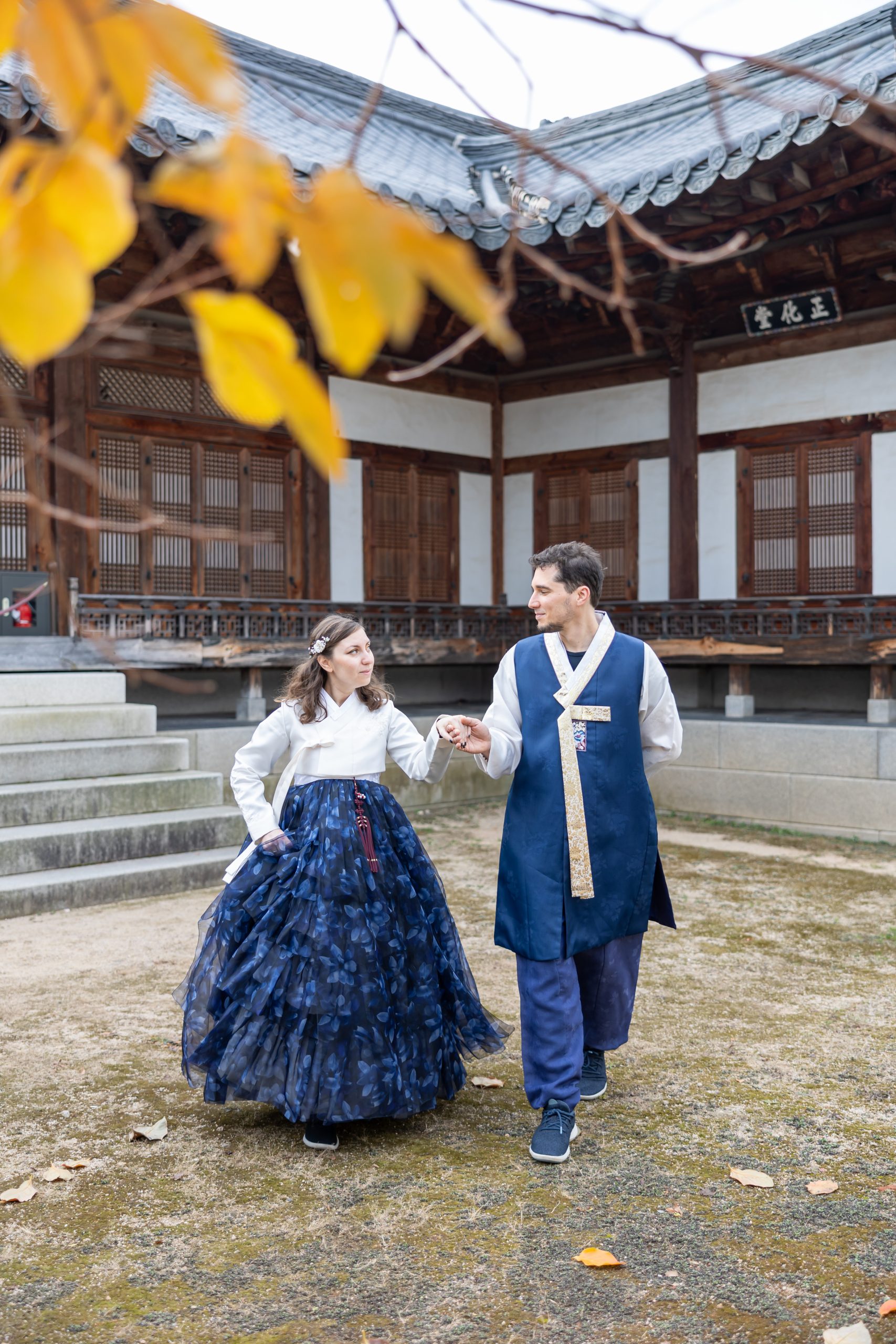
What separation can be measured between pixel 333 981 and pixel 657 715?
1311 mm

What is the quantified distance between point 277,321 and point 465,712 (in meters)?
11.1

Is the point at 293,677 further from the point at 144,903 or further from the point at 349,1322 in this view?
the point at 144,903

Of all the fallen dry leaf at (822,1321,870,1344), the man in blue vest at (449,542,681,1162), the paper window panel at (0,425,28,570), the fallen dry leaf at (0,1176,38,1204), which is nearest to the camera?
the fallen dry leaf at (822,1321,870,1344)

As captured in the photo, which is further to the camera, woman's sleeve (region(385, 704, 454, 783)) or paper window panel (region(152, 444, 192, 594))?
paper window panel (region(152, 444, 192, 594))

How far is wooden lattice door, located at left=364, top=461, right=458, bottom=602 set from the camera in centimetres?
1163

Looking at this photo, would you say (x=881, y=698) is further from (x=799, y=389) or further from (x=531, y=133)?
(x=531, y=133)

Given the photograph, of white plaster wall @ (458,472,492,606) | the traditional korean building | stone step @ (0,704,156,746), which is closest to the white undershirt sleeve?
stone step @ (0,704,156,746)

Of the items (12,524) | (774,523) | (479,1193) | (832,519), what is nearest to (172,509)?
(12,524)

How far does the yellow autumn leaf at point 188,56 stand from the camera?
2.74ft

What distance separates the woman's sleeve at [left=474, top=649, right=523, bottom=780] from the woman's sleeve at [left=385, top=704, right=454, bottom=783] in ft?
0.52

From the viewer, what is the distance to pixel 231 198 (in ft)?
2.68

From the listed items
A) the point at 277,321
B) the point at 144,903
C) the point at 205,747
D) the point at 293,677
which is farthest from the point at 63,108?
Answer: the point at 205,747

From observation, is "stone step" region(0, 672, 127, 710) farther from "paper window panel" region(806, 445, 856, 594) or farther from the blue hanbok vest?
"paper window panel" region(806, 445, 856, 594)

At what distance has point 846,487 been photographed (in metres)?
10.3
